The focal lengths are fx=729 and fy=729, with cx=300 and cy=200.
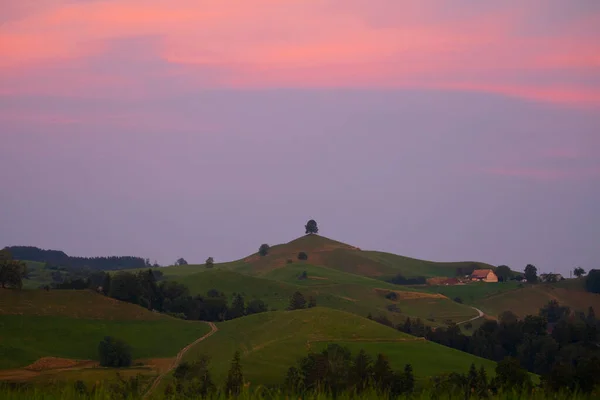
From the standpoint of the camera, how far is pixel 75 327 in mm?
123500

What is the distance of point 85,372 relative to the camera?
97.1m

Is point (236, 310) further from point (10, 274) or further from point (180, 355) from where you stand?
point (10, 274)

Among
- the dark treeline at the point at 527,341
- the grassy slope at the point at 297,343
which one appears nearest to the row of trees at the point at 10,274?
the grassy slope at the point at 297,343

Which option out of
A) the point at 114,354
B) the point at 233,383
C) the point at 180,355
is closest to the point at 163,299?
the point at 180,355

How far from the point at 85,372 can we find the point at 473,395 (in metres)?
86.3

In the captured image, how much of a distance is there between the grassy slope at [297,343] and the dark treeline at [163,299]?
Answer: 19.2 meters

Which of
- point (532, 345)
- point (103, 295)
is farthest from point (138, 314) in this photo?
point (532, 345)

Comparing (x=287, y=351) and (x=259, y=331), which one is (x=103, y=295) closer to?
(x=259, y=331)

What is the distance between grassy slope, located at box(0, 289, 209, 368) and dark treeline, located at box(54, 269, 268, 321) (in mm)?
8153

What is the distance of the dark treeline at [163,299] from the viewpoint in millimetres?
150125

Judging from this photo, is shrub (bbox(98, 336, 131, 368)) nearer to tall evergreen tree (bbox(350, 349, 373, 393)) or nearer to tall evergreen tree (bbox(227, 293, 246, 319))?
tall evergreen tree (bbox(350, 349, 373, 393))

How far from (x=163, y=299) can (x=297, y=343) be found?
56.9 m

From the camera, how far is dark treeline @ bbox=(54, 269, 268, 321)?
150125 mm

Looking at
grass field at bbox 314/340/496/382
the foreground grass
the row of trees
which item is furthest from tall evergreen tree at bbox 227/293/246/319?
the foreground grass
